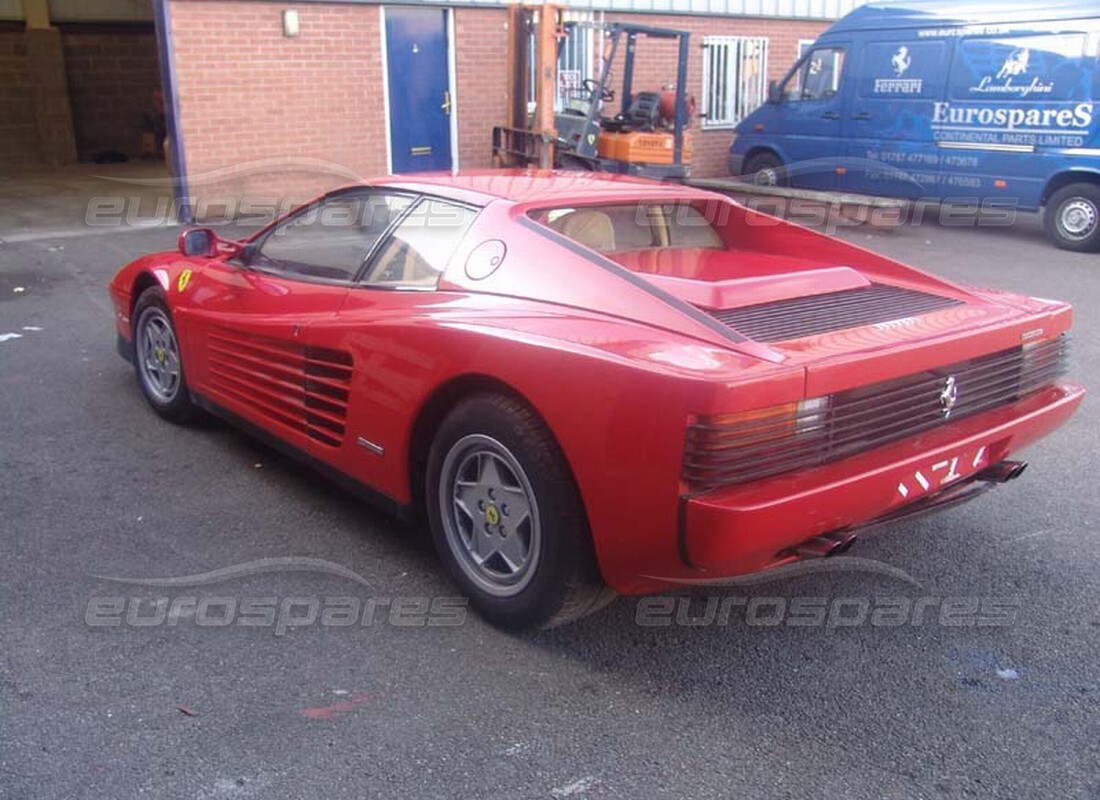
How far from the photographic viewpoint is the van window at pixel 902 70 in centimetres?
1212

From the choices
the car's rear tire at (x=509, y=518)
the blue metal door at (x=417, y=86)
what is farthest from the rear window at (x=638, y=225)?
the blue metal door at (x=417, y=86)

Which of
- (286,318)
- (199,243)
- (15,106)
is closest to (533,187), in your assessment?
(286,318)

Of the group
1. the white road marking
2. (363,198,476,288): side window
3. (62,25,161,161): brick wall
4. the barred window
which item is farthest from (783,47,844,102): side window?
(62,25,161,161): brick wall

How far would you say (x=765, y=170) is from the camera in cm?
1461

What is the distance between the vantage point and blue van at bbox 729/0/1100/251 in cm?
1097

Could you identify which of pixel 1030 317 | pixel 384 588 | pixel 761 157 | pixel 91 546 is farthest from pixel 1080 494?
pixel 761 157

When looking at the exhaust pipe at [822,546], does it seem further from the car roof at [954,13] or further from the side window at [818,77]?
the side window at [818,77]

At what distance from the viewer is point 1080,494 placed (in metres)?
4.49

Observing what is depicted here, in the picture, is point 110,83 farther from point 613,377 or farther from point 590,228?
point 613,377

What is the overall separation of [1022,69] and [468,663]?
10.6 metres

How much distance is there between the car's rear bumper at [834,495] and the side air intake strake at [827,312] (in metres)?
0.42

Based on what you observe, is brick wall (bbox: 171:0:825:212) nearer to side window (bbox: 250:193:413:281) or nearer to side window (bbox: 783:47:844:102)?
side window (bbox: 783:47:844:102)

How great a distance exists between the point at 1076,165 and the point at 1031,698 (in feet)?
31.6

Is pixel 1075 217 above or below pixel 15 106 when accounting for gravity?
below
